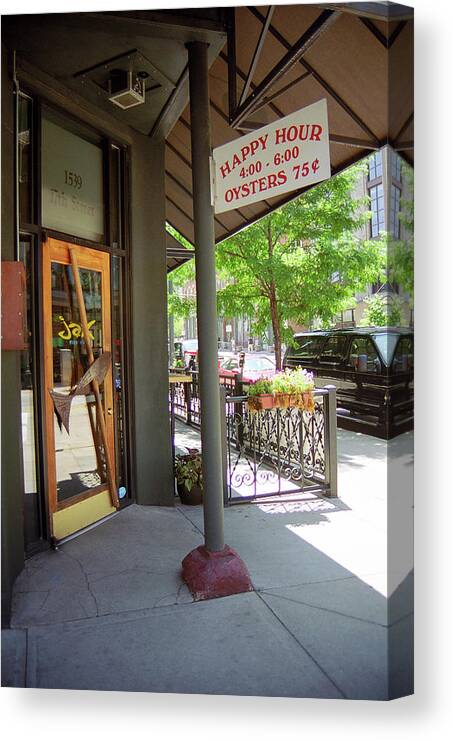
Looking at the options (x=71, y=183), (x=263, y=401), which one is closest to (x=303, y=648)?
(x=263, y=401)

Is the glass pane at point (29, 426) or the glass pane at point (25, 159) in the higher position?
the glass pane at point (25, 159)

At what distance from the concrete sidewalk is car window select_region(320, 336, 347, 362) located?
8218 mm

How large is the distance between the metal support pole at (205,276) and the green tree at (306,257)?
7.50 metres

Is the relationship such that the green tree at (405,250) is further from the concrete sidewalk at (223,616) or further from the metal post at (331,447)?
the metal post at (331,447)

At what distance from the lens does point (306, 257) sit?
11.6 metres

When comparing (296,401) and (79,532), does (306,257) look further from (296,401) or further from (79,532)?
(79,532)

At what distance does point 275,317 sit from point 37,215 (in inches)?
306

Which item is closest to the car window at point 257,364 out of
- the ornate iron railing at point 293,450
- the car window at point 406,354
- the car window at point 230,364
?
the car window at point 230,364

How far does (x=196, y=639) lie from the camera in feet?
10.8

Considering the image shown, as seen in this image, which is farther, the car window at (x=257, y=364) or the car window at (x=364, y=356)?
the car window at (x=257, y=364)

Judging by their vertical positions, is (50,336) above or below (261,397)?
above

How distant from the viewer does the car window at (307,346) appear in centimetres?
1410

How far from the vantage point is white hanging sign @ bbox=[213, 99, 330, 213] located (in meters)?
3.29

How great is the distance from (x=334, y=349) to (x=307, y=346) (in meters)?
1.24
